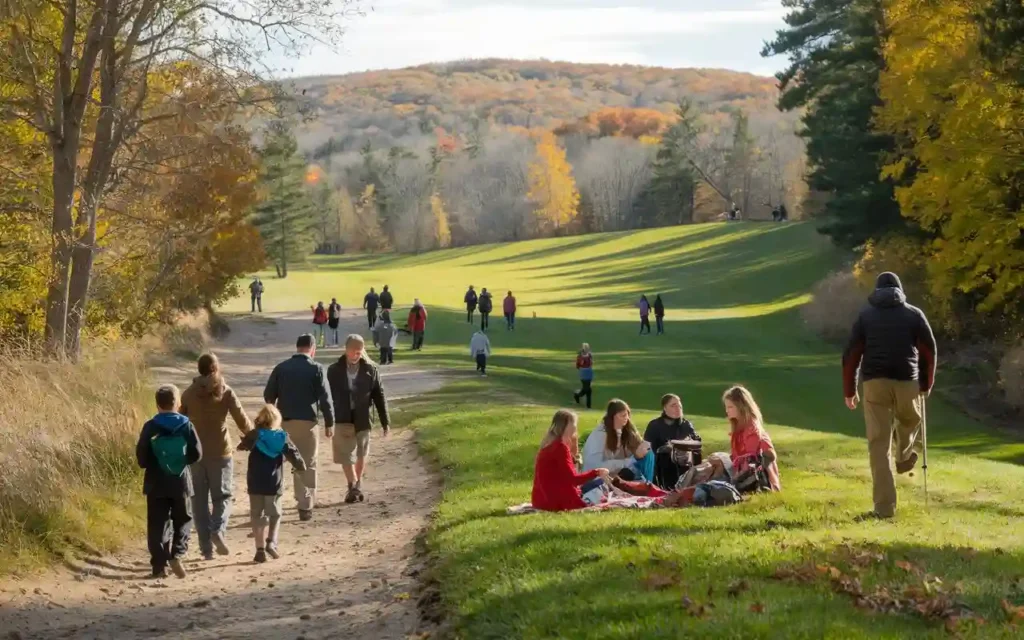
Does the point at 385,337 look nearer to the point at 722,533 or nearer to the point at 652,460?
the point at 652,460

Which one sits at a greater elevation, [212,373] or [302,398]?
[212,373]

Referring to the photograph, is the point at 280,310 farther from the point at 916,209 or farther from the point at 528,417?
the point at 528,417

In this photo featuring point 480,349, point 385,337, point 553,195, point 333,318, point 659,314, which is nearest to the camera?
point 480,349

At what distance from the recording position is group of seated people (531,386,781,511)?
11.8 m

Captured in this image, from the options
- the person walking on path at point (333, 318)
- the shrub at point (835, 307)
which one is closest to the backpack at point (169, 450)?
the person walking on path at point (333, 318)

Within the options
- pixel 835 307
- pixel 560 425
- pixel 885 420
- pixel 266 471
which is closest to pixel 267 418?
pixel 266 471

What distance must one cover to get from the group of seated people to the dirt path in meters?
1.62

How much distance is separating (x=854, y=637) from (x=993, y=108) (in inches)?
876

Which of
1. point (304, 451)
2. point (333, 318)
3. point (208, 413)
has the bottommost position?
point (304, 451)

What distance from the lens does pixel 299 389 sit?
Answer: 13570 millimetres

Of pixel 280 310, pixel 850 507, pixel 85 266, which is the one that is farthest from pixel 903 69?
pixel 280 310

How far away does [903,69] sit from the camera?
1221 inches

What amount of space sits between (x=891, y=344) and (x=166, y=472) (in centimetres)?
649

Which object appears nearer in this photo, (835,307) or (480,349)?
(480,349)
